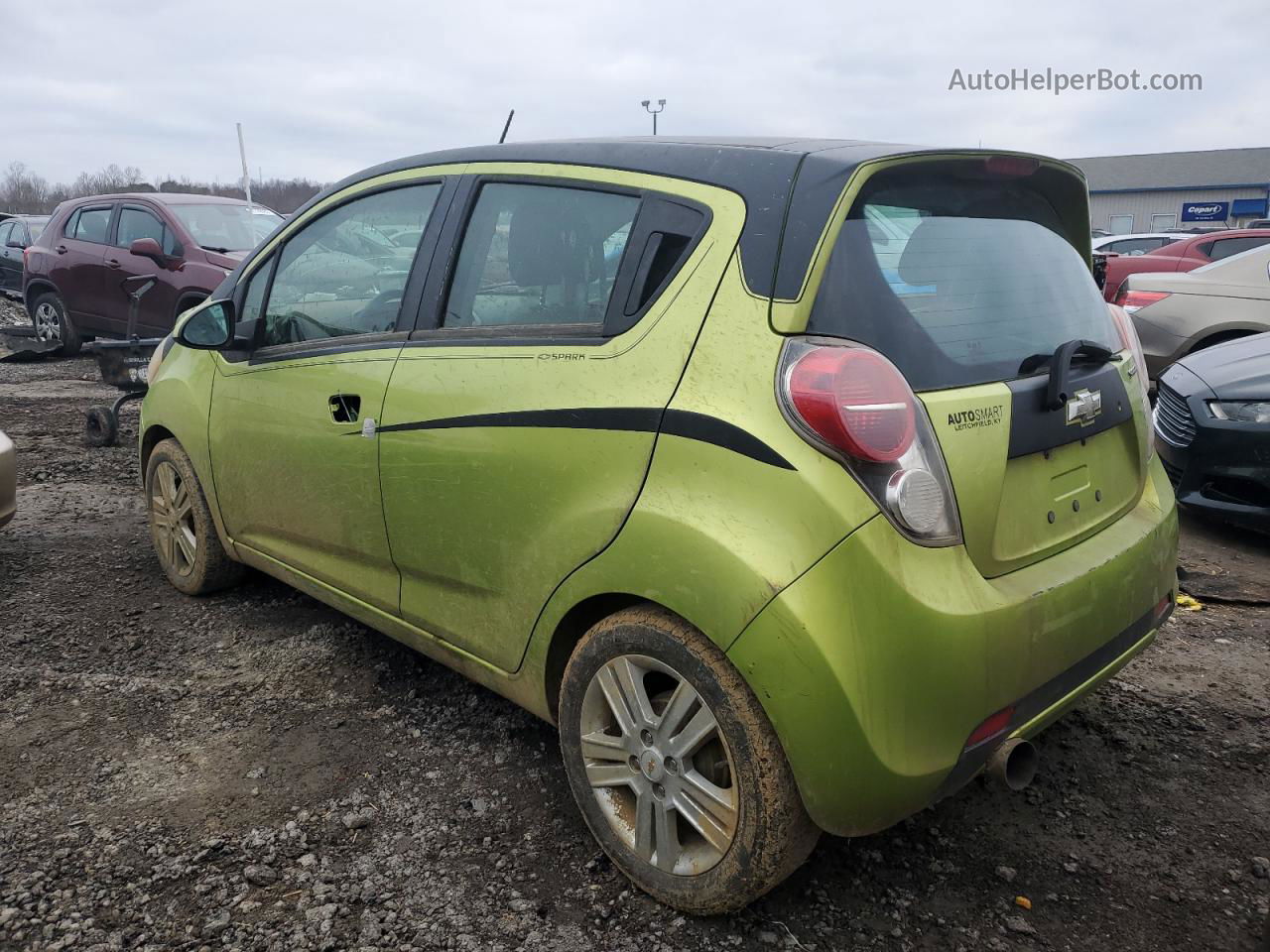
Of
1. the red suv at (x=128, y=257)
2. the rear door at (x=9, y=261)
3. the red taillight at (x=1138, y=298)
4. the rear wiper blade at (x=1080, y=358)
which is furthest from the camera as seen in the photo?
the rear door at (x=9, y=261)

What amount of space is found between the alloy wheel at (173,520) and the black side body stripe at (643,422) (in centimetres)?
202

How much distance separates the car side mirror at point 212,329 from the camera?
3.48 m

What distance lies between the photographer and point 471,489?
2.52 meters

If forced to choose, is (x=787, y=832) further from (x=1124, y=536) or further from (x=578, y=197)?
(x=578, y=197)

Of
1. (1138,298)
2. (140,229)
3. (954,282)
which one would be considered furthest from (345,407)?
(140,229)

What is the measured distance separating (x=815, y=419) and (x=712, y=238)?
51 cm

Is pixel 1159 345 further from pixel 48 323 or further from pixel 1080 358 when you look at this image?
pixel 48 323

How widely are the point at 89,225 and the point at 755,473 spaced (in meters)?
11.0

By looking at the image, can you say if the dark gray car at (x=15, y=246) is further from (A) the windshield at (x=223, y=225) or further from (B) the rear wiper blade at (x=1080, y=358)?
(B) the rear wiper blade at (x=1080, y=358)

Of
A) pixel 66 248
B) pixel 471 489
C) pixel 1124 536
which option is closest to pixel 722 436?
pixel 471 489

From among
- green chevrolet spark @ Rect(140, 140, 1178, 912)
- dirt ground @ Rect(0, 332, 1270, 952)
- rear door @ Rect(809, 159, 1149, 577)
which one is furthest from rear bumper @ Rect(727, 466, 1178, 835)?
dirt ground @ Rect(0, 332, 1270, 952)

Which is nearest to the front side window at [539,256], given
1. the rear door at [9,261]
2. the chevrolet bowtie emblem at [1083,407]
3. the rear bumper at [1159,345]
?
the chevrolet bowtie emblem at [1083,407]

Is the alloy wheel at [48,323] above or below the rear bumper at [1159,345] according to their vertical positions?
above

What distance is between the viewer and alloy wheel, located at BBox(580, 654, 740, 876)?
6.91ft
